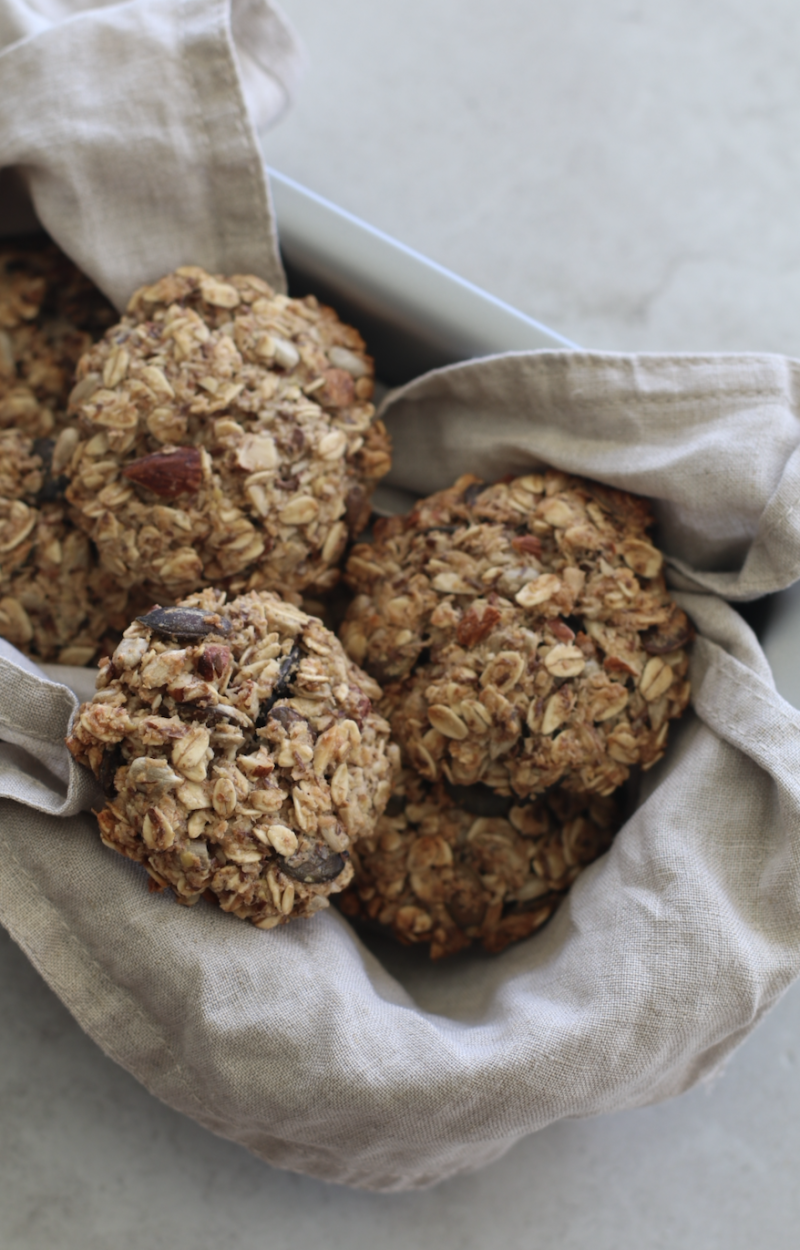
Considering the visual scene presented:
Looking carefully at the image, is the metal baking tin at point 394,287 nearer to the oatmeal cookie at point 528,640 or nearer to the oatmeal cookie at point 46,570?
the oatmeal cookie at point 528,640

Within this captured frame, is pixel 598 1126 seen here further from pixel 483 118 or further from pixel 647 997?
pixel 483 118

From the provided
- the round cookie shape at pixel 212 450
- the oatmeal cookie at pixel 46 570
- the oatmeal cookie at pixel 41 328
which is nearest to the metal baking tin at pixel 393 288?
the round cookie shape at pixel 212 450

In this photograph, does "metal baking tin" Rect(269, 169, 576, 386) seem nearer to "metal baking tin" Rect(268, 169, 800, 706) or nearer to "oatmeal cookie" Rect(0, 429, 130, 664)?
"metal baking tin" Rect(268, 169, 800, 706)

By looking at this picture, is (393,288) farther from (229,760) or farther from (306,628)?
(229,760)

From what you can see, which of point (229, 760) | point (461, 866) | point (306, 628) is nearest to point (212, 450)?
point (306, 628)

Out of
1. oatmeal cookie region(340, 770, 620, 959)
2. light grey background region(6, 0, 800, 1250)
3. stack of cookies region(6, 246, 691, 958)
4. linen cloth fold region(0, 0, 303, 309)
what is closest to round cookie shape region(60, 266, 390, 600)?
stack of cookies region(6, 246, 691, 958)

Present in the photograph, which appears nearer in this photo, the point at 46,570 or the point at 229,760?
the point at 229,760
